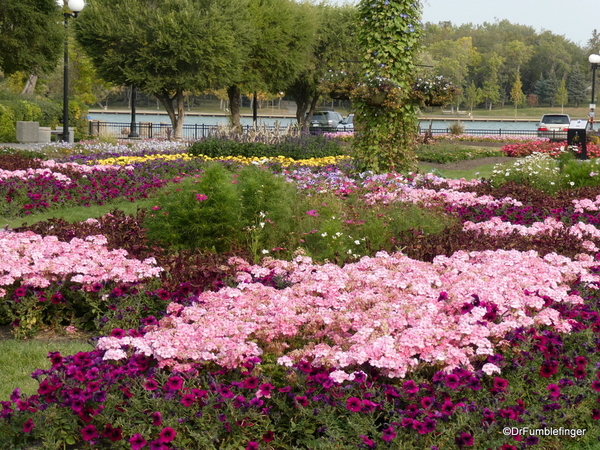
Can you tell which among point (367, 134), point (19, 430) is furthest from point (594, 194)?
point (19, 430)

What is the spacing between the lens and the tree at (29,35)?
761 inches

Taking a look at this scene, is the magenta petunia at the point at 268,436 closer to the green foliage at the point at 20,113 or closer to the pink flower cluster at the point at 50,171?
the pink flower cluster at the point at 50,171

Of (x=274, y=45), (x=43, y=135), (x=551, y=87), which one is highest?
(x=551, y=87)

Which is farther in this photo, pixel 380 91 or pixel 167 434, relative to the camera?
pixel 380 91

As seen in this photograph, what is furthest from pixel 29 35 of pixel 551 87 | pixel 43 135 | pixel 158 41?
pixel 551 87

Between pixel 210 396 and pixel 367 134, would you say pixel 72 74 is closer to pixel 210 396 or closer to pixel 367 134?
pixel 367 134

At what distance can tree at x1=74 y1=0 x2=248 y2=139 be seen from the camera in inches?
1049

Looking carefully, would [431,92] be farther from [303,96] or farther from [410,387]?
[303,96]

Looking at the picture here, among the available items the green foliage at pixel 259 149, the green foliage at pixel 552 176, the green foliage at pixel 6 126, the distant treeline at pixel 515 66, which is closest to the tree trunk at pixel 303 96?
the green foliage at pixel 6 126

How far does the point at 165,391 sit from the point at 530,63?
10601 centimetres

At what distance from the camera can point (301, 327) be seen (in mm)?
4512

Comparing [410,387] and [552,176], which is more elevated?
[552,176]

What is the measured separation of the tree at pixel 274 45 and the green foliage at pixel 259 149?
13792 mm

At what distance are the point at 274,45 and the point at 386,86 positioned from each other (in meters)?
20.6
